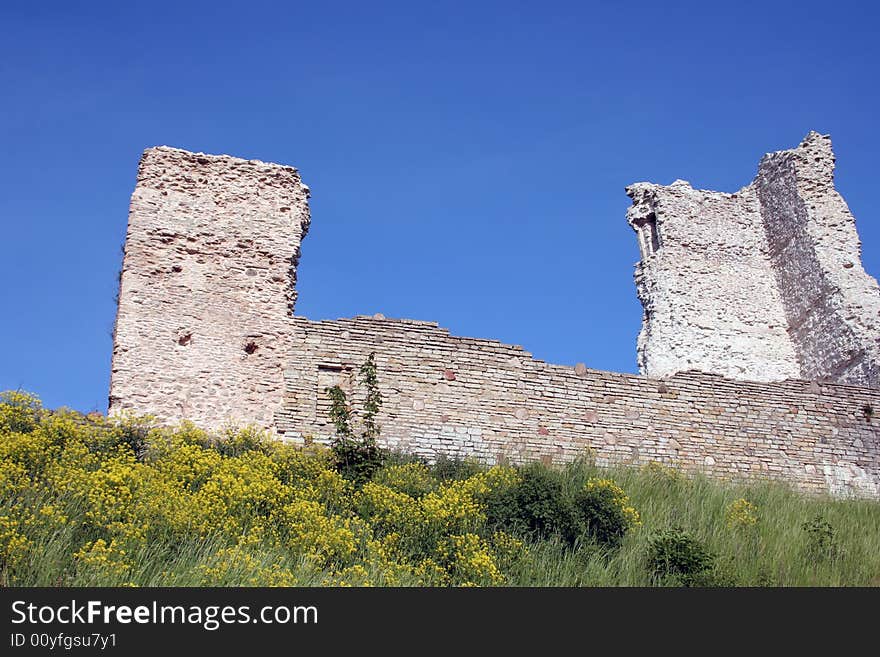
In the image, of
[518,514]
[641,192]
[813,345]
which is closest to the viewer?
[518,514]

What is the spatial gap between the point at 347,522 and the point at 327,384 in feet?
11.0

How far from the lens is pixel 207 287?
12.5m

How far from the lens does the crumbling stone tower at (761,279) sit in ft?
52.3

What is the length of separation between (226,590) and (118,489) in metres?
2.29

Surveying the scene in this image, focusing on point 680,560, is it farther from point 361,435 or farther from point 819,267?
point 819,267

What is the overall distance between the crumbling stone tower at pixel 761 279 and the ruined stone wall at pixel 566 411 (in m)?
1.89

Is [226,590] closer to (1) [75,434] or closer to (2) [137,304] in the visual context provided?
(1) [75,434]

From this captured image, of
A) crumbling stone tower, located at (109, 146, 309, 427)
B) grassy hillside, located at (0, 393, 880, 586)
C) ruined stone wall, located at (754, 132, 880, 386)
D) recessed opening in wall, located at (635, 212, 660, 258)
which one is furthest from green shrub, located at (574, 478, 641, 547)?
recessed opening in wall, located at (635, 212, 660, 258)

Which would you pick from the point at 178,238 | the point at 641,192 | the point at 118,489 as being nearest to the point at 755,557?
the point at 118,489

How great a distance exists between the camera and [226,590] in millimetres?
7031

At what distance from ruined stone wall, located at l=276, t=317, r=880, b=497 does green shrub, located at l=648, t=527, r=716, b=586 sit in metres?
3.17

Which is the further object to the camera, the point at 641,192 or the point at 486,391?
the point at 641,192

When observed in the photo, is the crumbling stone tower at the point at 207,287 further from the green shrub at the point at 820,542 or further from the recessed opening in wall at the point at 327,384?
the green shrub at the point at 820,542

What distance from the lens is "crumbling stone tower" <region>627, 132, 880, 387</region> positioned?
1593 cm
